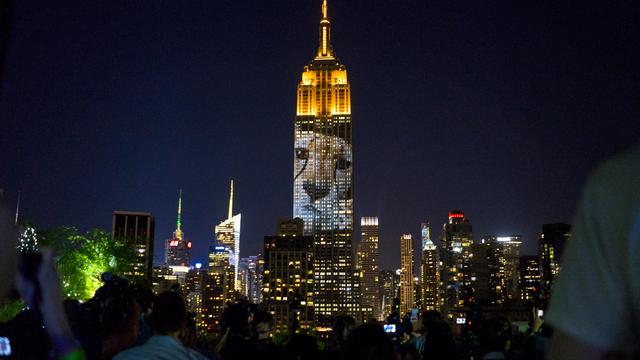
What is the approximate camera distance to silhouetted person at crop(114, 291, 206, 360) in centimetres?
343

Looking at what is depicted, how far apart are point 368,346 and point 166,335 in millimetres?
1357

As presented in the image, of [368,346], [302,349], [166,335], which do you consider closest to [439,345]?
[302,349]

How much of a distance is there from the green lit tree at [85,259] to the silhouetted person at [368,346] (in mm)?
38939

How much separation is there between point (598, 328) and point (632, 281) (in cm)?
11

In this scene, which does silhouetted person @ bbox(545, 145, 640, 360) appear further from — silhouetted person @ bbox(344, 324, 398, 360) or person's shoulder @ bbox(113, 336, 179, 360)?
person's shoulder @ bbox(113, 336, 179, 360)

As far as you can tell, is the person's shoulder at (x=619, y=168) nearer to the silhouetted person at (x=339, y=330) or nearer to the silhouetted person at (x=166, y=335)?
the silhouetted person at (x=166, y=335)

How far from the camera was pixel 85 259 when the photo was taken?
136 ft

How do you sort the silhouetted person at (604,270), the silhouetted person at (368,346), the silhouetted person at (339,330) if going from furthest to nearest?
the silhouetted person at (339,330) < the silhouetted person at (368,346) < the silhouetted person at (604,270)

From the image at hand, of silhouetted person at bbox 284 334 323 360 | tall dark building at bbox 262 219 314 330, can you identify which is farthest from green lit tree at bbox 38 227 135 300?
tall dark building at bbox 262 219 314 330

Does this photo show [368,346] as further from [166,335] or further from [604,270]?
[604,270]

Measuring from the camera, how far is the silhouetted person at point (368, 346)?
3.03 metres

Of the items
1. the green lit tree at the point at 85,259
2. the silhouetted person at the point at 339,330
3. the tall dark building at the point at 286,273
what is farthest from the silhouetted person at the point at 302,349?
the tall dark building at the point at 286,273

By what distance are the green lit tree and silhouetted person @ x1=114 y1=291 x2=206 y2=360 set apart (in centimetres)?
3764

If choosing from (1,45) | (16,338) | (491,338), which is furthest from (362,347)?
(491,338)
